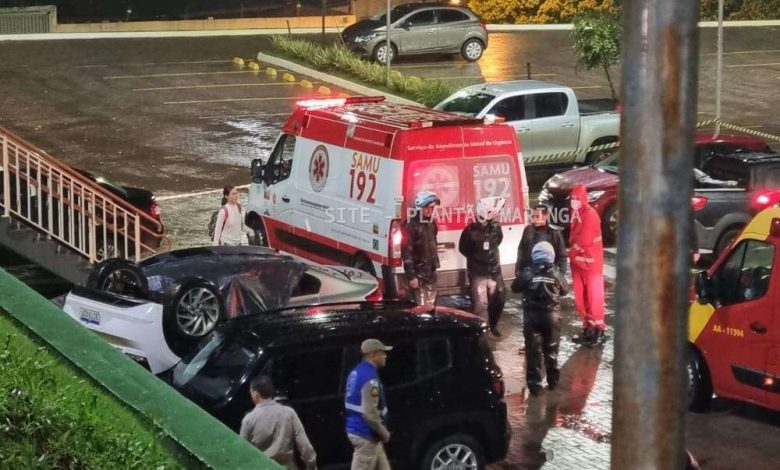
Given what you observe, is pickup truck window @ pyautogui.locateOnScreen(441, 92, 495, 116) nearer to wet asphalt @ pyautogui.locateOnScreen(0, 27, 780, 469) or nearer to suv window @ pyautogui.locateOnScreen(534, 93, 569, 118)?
suv window @ pyautogui.locateOnScreen(534, 93, 569, 118)

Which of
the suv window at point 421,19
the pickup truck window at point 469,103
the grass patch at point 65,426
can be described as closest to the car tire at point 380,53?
the suv window at point 421,19

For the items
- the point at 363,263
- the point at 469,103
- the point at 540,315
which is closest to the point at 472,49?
the point at 469,103

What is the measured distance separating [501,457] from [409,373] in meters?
0.93

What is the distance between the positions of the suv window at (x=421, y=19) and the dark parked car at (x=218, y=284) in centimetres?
2121

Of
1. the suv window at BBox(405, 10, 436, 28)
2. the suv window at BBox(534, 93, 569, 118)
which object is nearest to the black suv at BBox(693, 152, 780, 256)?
the suv window at BBox(534, 93, 569, 118)

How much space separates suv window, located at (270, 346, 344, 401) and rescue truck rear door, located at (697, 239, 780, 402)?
374 centimetres

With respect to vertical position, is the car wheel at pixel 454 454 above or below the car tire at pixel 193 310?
below

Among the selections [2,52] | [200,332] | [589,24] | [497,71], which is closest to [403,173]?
[200,332]

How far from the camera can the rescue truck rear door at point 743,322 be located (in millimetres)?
11523

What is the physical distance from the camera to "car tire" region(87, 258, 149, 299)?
13109 millimetres

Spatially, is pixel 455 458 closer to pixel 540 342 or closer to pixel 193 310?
pixel 540 342

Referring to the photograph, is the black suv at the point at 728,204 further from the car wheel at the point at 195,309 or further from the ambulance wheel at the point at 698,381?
the car wheel at the point at 195,309

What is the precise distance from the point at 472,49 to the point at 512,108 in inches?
480

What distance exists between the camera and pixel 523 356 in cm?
1429
